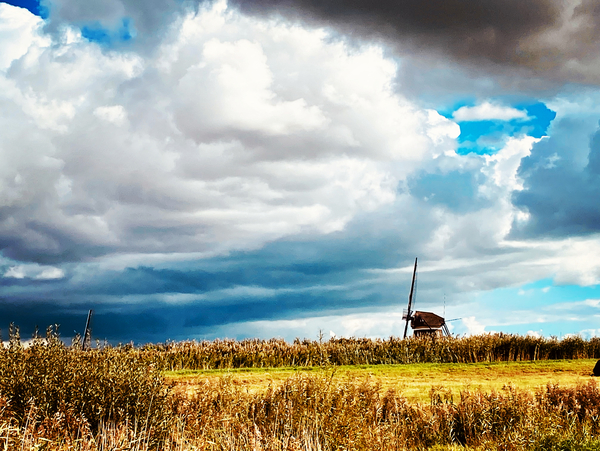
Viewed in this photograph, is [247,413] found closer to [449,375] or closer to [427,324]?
[449,375]

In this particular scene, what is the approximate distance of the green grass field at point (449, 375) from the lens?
75.0 ft

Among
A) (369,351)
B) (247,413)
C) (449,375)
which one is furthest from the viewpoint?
(369,351)

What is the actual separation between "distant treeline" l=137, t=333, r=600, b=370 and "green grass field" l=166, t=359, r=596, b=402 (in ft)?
13.0

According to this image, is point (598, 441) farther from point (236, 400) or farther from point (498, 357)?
point (498, 357)

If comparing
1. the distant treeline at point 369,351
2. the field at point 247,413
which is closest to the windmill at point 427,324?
the distant treeline at point 369,351

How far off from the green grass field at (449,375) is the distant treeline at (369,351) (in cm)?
398

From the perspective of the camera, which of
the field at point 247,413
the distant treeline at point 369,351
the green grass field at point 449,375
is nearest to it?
the field at point 247,413

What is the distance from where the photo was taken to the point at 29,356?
15.0m

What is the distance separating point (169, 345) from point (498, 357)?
20137mm

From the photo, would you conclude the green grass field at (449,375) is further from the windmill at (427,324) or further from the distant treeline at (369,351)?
the windmill at (427,324)

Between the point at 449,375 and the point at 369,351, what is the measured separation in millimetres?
9563

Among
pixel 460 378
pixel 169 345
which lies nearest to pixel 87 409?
pixel 460 378

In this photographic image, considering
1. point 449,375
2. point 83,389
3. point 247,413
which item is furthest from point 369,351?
point 83,389

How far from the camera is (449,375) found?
2750 centimetres
